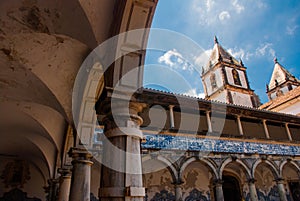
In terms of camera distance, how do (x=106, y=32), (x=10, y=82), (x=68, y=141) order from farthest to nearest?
(x=68, y=141) → (x=10, y=82) → (x=106, y=32)

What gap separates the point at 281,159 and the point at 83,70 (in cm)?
1069

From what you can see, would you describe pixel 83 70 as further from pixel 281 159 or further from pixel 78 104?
pixel 281 159

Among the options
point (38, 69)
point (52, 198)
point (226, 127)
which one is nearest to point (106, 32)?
point (38, 69)

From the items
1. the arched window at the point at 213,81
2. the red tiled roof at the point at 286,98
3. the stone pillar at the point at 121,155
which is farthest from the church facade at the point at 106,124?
the arched window at the point at 213,81

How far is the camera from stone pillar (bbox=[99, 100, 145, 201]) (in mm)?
2557

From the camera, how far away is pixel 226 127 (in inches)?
458

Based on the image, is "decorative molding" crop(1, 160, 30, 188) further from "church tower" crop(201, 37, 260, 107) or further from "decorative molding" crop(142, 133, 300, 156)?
"church tower" crop(201, 37, 260, 107)

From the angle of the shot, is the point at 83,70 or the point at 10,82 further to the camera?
the point at 10,82

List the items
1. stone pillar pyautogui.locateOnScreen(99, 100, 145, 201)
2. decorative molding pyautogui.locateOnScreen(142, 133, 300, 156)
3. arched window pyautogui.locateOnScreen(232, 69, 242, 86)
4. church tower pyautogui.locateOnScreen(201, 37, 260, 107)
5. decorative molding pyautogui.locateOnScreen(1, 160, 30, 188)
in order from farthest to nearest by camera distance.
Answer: arched window pyautogui.locateOnScreen(232, 69, 242, 86) < church tower pyautogui.locateOnScreen(201, 37, 260, 107) < decorative molding pyautogui.locateOnScreen(1, 160, 30, 188) < decorative molding pyautogui.locateOnScreen(142, 133, 300, 156) < stone pillar pyautogui.locateOnScreen(99, 100, 145, 201)

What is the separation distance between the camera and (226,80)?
24.7m

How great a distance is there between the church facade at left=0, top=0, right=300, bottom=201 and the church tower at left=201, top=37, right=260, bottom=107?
1132 centimetres

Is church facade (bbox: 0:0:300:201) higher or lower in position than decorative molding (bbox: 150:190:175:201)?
higher

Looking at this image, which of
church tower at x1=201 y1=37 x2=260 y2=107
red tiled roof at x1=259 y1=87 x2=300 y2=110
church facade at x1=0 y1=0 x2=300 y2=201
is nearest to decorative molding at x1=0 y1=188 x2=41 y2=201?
church facade at x1=0 y1=0 x2=300 y2=201

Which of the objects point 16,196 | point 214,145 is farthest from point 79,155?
point 16,196
